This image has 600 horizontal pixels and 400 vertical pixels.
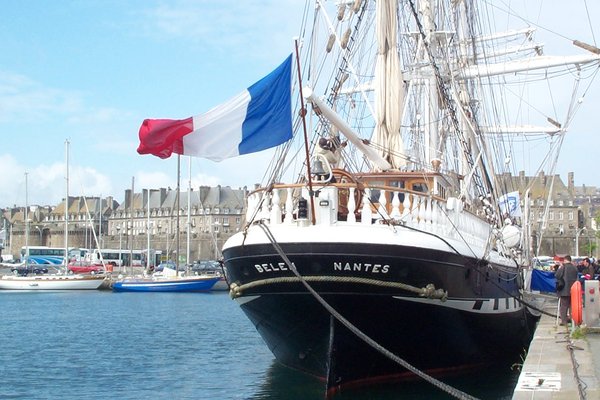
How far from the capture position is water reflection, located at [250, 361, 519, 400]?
1700 centimetres

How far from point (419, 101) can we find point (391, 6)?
17.0 metres

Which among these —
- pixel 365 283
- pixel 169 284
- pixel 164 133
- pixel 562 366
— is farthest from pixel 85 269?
pixel 562 366

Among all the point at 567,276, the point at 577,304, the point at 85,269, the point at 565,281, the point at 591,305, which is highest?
the point at 567,276

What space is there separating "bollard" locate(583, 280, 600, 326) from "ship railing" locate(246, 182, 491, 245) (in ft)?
9.41

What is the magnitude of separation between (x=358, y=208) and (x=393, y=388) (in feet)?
11.7

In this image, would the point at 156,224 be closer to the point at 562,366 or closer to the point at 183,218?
the point at 183,218

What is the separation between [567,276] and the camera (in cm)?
1897

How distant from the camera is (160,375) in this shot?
22.3 metres

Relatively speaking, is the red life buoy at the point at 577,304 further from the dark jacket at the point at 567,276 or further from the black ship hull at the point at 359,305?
the black ship hull at the point at 359,305

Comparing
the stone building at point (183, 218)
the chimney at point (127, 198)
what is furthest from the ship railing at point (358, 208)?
the chimney at point (127, 198)

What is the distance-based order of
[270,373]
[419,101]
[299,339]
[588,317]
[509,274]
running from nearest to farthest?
[299,339] < [588,317] < [270,373] < [509,274] < [419,101]

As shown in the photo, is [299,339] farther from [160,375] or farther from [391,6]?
[391,6]

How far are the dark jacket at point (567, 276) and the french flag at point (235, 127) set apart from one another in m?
7.15

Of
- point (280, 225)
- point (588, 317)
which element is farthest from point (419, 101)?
point (280, 225)
